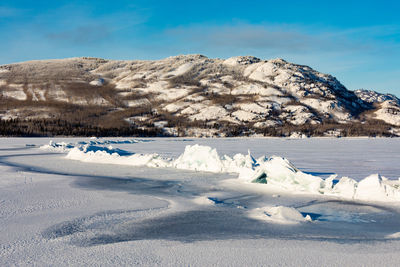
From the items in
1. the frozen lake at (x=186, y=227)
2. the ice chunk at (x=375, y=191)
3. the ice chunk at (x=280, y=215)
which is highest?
the ice chunk at (x=375, y=191)

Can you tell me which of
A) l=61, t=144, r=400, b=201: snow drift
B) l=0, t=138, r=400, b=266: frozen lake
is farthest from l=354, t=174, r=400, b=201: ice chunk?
l=0, t=138, r=400, b=266: frozen lake

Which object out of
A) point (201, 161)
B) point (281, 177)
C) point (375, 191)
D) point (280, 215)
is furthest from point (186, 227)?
point (201, 161)

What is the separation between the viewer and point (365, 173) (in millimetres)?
20969

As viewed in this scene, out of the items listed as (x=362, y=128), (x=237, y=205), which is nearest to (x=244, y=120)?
(x=362, y=128)

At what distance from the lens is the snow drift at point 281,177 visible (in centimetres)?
1428

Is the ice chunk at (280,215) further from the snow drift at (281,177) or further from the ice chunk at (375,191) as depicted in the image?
the ice chunk at (375,191)

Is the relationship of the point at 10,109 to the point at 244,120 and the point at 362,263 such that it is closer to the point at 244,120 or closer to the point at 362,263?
the point at 244,120

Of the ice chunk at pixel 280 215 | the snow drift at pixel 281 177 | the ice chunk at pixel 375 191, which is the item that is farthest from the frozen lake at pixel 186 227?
the snow drift at pixel 281 177

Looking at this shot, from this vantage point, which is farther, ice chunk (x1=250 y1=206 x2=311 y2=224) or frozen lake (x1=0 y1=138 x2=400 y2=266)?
ice chunk (x1=250 y1=206 x2=311 y2=224)

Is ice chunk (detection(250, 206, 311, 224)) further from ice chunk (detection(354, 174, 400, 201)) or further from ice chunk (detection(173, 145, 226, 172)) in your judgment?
ice chunk (detection(173, 145, 226, 172))

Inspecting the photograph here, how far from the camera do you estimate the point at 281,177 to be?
17.5 meters

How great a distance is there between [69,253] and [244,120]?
169 meters

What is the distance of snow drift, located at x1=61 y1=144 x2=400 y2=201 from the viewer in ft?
46.9

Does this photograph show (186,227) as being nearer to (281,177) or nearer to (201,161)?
(281,177)
